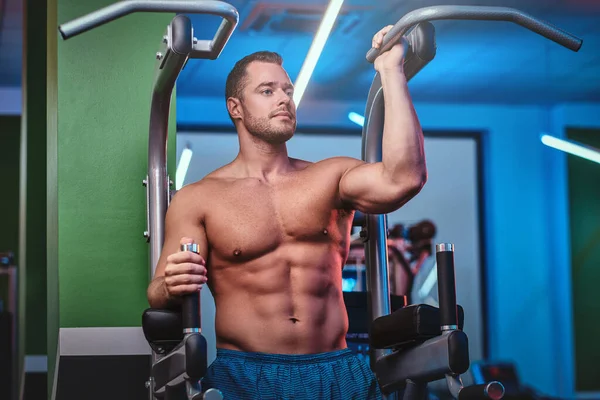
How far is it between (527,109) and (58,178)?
6400 mm

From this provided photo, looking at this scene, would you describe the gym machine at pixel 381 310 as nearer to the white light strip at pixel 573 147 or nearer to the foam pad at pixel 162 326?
the foam pad at pixel 162 326

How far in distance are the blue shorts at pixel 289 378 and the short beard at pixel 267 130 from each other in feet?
1.97

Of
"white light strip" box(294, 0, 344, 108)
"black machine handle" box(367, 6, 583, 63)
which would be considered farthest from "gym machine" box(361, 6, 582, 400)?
"white light strip" box(294, 0, 344, 108)

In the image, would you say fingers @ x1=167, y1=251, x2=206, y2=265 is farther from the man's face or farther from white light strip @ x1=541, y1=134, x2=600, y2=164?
white light strip @ x1=541, y1=134, x2=600, y2=164

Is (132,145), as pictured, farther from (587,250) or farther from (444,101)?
(587,250)

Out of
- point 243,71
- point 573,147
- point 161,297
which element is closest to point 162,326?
point 161,297

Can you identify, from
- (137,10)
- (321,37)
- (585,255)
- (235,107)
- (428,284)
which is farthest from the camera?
(585,255)

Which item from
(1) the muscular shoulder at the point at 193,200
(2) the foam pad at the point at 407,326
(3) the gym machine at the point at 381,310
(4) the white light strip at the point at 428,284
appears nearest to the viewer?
(3) the gym machine at the point at 381,310

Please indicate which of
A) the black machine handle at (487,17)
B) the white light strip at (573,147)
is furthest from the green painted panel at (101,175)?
the white light strip at (573,147)

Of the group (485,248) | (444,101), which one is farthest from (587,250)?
(444,101)

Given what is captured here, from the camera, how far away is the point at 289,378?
205 cm

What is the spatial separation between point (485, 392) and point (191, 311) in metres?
0.64

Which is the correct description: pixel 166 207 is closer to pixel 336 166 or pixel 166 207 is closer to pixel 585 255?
pixel 336 166

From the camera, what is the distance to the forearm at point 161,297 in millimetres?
1923
